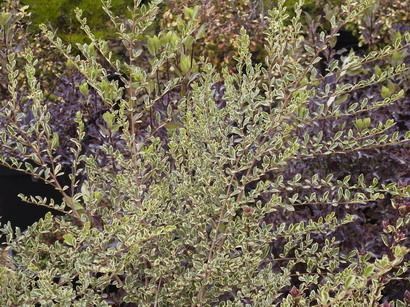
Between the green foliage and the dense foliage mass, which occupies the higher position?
the dense foliage mass

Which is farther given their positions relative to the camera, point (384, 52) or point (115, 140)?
point (115, 140)

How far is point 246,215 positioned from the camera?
2.25 meters

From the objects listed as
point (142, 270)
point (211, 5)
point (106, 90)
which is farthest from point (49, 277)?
point (211, 5)

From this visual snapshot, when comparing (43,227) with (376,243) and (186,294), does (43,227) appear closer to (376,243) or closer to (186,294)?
(186,294)

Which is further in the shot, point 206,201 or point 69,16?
point 69,16

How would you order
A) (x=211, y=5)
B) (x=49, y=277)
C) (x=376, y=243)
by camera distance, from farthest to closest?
(x=211, y=5) → (x=376, y=243) → (x=49, y=277)

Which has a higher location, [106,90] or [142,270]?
[106,90]

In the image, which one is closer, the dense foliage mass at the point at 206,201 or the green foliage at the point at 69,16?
the dense foliage mass at the point at 206,201

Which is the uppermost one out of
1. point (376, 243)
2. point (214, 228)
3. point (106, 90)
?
point (106, 90)

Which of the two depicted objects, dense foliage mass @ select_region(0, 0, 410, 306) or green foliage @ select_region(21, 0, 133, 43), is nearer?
dense foliage mass @ select_region(0, 0, 410, 306)

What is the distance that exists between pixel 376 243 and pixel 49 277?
148cm

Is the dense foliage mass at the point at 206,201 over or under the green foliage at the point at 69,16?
over

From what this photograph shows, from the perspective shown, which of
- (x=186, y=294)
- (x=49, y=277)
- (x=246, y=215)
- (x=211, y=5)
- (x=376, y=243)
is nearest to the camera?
(x=49, y=277)

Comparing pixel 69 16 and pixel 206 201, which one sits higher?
pixel 206 201
